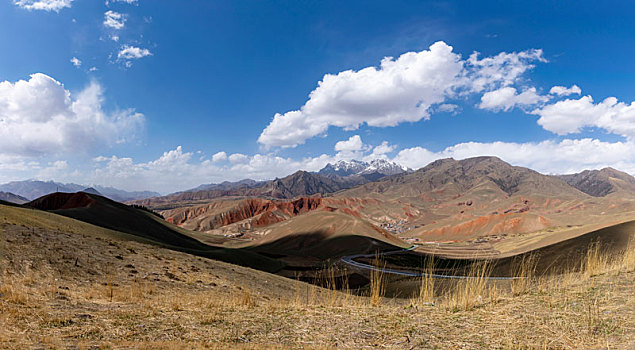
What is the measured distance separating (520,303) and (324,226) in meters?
102

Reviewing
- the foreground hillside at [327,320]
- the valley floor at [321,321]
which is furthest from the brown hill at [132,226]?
the valley floor at [321,321]

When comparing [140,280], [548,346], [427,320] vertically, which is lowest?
[140,280]

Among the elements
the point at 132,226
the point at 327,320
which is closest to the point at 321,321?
the point at 327,320

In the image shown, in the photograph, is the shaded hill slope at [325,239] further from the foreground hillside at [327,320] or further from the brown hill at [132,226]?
the foreground hillside at [327,320]

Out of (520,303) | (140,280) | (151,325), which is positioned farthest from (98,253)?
(520,303)

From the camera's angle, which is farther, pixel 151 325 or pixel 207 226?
pixel 207 226

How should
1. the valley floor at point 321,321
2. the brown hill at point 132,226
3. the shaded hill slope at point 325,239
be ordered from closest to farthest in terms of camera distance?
the valley floor at point 321,321 < the brown hill at point 132,226 < the shaded hill slope at point 325,239

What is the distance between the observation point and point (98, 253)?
1645 cm

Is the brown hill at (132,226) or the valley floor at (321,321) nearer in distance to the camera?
the valley floor at (321,321)

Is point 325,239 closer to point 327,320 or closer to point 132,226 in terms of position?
point 132,226

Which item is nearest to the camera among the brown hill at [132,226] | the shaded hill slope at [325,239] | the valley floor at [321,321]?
the valley floor at [321,321]

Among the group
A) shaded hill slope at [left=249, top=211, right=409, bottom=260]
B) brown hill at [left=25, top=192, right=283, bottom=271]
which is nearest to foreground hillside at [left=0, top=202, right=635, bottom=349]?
brown hill at [left=25, top=192, right=283, bottom=271]

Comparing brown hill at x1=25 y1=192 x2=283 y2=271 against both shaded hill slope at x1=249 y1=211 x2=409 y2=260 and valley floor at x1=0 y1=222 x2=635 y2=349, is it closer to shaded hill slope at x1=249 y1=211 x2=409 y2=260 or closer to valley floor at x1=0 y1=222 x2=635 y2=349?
shaded hill slope at x1=249 y1=211 x2=409 y2=260

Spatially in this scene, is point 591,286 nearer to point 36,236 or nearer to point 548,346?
point 548,346
